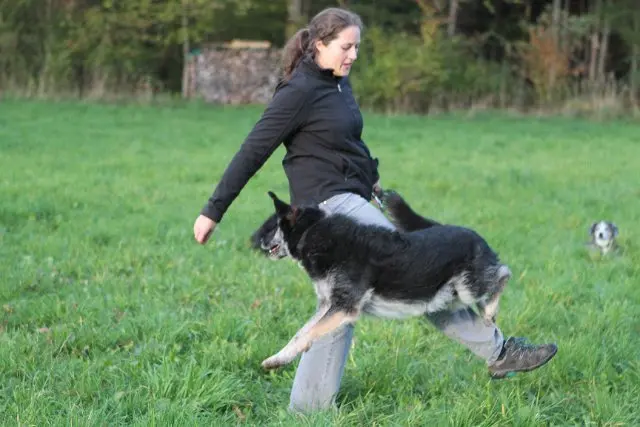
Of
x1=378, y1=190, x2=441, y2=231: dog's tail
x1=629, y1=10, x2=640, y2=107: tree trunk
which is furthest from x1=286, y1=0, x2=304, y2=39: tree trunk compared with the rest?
x1=378, y1=190, x2=441, y2=231: dog's tail

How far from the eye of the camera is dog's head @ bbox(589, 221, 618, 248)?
8.09 m

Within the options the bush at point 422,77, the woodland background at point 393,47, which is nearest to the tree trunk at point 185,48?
the woodland background at point 393,47

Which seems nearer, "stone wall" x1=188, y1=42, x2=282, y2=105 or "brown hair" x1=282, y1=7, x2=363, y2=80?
"brown hair" x1=282, y1=7, x2=363, y2=80

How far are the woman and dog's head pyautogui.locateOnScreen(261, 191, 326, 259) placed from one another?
0.14 meters

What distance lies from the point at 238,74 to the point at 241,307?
80.8 ft

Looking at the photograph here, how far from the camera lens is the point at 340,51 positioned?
3.88 m

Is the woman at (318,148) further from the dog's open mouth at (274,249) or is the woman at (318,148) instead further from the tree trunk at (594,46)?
the tree trunk at (594,46)

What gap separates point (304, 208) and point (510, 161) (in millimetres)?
12163

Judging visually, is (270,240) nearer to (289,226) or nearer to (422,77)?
(289,226)

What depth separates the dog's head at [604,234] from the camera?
8.09 m

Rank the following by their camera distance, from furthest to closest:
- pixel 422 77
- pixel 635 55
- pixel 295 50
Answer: pixel 635 55 < pixel 422 77 < pixel 295 50

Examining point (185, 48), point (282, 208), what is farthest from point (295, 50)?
point (185, 48)

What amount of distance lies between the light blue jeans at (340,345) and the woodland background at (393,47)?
23391mm

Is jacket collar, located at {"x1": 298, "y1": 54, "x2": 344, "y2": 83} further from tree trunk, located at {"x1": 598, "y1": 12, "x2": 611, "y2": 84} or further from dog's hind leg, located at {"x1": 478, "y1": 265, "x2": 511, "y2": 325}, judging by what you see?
tree trunk, located at {"x1": 598, "y1": 12, "x2": 611, "y2": 84}
